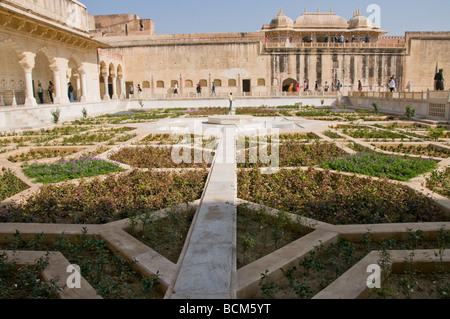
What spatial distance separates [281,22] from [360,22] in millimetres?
8227

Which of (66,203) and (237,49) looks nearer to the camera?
(66,203)

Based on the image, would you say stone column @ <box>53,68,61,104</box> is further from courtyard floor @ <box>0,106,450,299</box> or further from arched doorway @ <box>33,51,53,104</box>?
courtyard floor @ <box>0,106,450,299</box>

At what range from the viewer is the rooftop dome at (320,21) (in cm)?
3728

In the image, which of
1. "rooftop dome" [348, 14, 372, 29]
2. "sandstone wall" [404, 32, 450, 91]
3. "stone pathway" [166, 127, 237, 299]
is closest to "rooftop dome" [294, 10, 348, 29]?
"rooftop dome" [348, 14, 372, 29]

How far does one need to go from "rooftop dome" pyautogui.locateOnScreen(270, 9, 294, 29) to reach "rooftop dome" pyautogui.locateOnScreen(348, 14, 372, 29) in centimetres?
640

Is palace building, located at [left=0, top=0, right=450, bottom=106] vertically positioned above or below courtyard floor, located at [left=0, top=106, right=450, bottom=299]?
above

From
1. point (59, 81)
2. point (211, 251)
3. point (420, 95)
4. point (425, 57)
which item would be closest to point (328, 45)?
point (425, 57)

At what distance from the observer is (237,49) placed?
109 ft

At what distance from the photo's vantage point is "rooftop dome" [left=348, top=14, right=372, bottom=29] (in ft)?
121

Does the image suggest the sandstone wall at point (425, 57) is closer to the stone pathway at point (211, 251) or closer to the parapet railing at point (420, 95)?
the parapet railing at point (420, 95)

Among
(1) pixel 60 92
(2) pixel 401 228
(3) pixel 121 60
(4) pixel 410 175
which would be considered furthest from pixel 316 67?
(2) pixel 401 228

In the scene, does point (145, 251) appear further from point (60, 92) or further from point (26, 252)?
point (60, 92)

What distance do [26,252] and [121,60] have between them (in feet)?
105

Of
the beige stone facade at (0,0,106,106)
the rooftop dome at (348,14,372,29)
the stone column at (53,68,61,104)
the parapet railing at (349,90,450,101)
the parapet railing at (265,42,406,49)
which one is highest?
the rooftop dome at (348,14,372,29)
